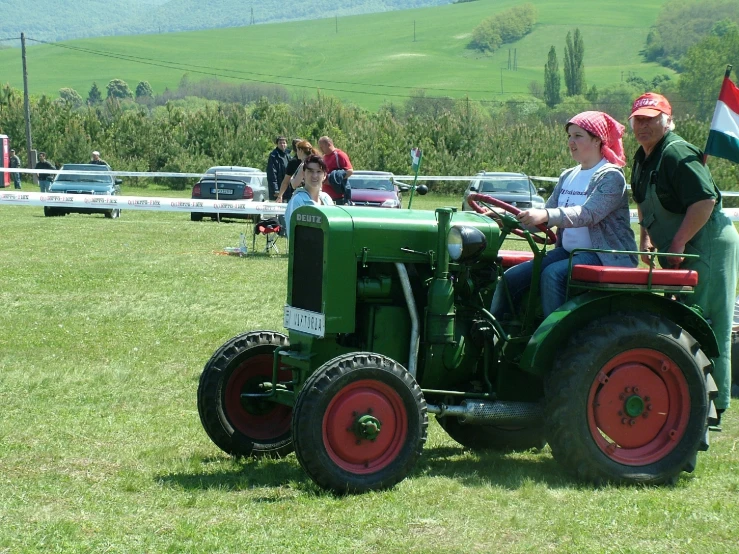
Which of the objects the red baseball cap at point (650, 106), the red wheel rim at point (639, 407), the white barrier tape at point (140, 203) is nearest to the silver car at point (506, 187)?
the white barrier tape at point (140, 203)

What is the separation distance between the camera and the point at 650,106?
6.12m

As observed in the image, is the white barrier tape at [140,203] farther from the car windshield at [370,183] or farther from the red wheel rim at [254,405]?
the red wheel rim at [254,405]

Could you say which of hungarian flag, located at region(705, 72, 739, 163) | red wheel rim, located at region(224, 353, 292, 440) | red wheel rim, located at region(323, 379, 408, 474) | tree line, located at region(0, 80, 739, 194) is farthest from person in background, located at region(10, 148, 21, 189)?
red wheel rim, located at region(323, 379, 408, 474)

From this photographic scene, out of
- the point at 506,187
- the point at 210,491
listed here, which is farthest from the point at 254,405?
the point at 506,187

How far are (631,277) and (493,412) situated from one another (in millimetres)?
1019

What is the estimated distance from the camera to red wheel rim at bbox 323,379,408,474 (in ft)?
17.3

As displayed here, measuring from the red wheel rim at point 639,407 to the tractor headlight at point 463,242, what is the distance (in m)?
0.92

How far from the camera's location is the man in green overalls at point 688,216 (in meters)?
5.89

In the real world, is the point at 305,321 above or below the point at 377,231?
below

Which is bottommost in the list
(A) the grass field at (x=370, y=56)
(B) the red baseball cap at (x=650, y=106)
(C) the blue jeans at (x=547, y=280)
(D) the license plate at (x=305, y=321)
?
(D) the license plate at (x=305, y=321)

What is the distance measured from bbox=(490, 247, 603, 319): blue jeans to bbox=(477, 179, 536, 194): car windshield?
22.8 metres

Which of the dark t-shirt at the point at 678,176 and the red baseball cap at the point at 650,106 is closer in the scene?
the dark t-shirt at the point at 678,176

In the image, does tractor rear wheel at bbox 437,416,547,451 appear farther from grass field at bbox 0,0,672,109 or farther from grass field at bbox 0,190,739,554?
grass field at bbox 0,0,672,109

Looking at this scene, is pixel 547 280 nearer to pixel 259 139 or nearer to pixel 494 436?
pixel 494 436
